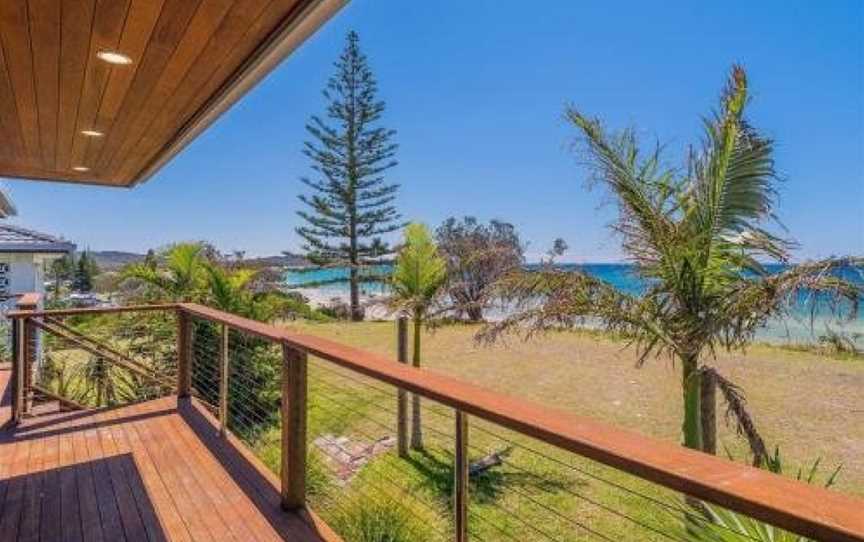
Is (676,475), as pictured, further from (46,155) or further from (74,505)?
(46,155)

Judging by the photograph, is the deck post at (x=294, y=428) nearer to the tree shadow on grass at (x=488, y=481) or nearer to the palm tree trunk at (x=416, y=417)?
the tree shadow on grass at (x=488, y=481)

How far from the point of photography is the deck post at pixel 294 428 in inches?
92.7

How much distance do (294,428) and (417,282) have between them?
4.45 m

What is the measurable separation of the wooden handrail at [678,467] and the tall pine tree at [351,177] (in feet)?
64.9

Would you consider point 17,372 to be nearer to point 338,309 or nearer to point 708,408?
point 708,408

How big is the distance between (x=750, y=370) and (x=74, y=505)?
1196 centimetres

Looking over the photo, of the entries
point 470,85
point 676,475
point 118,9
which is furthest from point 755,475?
point 470,85

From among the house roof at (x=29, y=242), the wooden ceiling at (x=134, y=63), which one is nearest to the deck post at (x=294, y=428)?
the wooden ceiling at (x=134, y=63)

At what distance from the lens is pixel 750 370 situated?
11172 millimetres

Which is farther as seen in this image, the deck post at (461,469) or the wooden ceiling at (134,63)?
the wooden ceiling at (134,63)

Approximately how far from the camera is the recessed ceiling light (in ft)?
7.88

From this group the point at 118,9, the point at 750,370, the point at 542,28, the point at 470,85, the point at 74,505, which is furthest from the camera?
the point at 470,85

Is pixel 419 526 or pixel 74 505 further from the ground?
pixel 74 505

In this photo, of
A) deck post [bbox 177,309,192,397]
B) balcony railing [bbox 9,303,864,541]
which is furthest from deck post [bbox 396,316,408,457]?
deck post [bbox 177,309,192,397]
